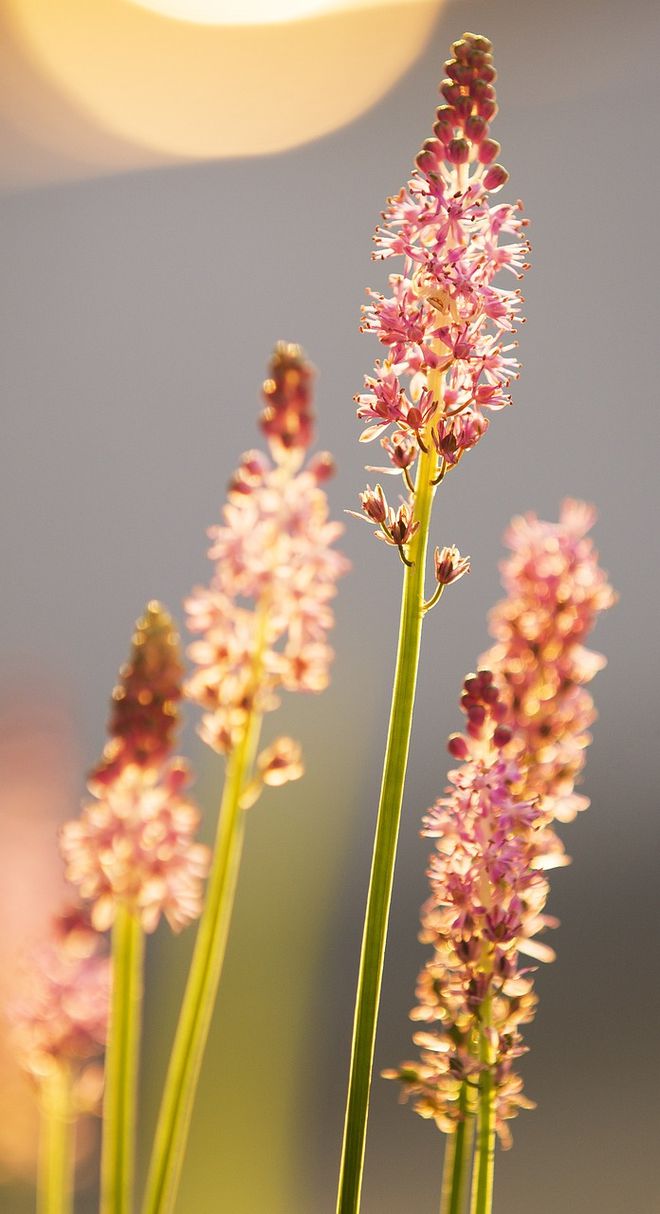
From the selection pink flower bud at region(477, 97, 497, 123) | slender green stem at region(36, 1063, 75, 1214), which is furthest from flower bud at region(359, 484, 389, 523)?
slender green stem at region(36, 1063, 75, 1214)

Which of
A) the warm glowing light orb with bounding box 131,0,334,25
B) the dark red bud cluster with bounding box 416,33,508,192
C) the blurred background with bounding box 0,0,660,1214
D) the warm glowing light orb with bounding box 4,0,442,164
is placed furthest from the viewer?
the warm glowing light orb with bounding box 4,0,442,164

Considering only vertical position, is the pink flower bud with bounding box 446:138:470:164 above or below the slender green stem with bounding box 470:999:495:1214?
above

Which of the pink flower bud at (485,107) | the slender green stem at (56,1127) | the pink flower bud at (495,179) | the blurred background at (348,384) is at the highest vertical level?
the blurred background at (348,384)

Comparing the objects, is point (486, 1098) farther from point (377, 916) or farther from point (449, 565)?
point (449, 565)

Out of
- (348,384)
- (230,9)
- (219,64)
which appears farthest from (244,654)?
(219,64)

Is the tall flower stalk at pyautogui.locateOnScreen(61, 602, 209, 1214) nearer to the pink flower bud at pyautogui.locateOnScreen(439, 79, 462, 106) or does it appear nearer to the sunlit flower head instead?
the sunlit flower head

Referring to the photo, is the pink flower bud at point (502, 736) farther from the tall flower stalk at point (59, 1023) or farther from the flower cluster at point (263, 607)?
the tall flower stalk at point (59, 1023)

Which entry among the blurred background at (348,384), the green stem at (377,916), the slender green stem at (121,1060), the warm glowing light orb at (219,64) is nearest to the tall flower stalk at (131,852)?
the slender green stem at (121,1060)
